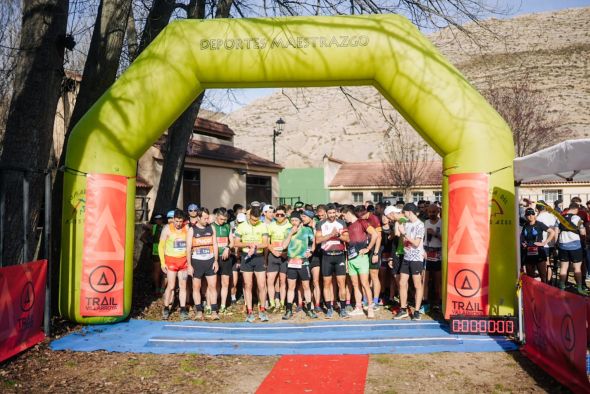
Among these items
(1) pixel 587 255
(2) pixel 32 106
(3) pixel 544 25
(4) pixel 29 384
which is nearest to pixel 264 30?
(2) pixel 32 106

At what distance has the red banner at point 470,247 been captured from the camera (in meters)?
6.95

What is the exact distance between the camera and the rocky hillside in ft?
217

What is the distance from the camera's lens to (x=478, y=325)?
6.83m

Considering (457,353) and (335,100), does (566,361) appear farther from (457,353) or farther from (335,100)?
(335,100)

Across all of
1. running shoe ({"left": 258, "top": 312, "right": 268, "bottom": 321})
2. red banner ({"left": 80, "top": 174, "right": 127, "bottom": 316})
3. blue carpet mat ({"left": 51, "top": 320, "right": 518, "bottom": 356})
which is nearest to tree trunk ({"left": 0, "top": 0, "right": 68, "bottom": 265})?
red banner ({"left": 80, "top": 174, "right": 127, "bottom": 316})

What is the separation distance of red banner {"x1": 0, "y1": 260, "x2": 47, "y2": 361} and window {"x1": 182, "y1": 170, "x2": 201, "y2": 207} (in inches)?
521

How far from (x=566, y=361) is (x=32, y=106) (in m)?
7.67

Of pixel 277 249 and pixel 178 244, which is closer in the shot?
pixel 178 244

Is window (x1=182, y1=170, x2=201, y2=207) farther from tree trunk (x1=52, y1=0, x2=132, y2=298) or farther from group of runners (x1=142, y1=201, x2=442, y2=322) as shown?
group of runners (x1=142, y1=201, x2=442, y2=322)

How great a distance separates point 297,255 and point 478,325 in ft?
9.93

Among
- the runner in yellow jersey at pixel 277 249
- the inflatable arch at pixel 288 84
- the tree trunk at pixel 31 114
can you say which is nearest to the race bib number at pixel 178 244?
the inflatable arch at pixel 288 84

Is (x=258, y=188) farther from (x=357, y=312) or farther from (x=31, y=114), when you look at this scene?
(x=31, y=114)

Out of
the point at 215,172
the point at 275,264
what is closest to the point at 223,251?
the point at 275,264

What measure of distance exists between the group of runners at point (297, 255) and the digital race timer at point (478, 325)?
954 mm
